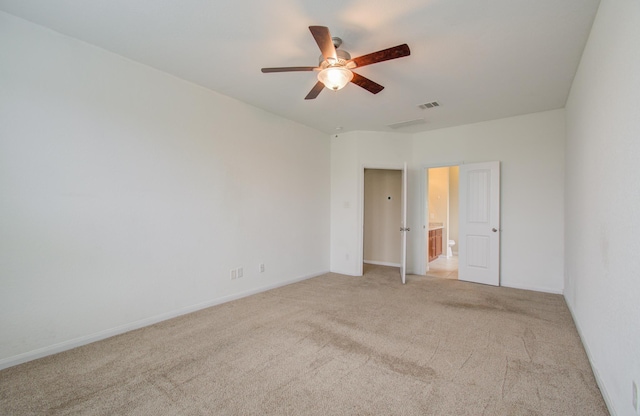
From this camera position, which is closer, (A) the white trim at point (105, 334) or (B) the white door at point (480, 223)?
(A) the white trim at point (105, 334)

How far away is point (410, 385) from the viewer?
1.98m

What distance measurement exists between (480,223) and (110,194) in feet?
17.1

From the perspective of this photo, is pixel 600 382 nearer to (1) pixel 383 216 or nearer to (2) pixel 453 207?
(1) pixel 383 216

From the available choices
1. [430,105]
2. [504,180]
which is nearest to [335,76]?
[430,105]

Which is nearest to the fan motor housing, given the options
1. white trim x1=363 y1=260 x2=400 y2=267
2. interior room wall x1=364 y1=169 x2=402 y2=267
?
interior room wall x1=364 y1=169 x2=402 y2=267

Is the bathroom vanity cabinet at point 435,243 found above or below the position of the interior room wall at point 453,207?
below

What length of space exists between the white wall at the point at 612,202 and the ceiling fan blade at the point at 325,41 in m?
1.63

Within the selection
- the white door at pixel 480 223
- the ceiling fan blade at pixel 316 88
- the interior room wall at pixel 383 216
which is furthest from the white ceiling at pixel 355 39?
the interior room wall at pixel 383 216

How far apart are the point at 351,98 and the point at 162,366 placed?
3.58 meters

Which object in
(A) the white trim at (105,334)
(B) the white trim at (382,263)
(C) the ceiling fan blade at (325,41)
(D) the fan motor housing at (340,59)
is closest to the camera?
(C) the ceiling fan blade at (325,41)

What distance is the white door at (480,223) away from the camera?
467cm

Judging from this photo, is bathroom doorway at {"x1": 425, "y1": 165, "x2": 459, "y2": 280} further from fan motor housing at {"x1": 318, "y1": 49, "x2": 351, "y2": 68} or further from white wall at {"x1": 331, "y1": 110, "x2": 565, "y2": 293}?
fan motor housing at {"x1": 318, "y1": 49, "x2": 351, "y2": 68}

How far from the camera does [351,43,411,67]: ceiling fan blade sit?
207 centimetres

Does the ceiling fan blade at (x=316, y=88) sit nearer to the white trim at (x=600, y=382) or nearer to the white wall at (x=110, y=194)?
the white wall at (x=110, y=194)
